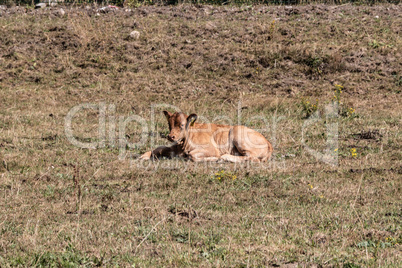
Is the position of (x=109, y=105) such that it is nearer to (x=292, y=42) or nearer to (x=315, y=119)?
(x=315, y=119)

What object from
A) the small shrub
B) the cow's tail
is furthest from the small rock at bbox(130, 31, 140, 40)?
the cow's tail

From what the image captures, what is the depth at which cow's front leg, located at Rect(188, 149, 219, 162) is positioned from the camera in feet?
34.6

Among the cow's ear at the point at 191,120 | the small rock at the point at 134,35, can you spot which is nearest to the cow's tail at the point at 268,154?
the cow's ear at the point at 191,120

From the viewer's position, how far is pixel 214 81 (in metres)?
18.1

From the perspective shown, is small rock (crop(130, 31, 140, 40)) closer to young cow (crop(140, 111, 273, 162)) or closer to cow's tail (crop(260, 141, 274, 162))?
young cow (crop(140, 111, 273, 162))

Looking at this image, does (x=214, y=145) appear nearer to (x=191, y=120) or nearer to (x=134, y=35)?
(x=191, y=120)

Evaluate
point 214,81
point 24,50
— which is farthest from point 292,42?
point 24,50

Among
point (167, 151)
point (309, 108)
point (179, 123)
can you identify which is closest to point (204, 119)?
point (309, 108)

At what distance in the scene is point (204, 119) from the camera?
1403 cm

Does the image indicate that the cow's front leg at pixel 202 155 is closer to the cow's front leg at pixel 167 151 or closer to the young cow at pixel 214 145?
the young cow at pixel 214 145

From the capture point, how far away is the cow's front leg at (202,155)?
1053 cm

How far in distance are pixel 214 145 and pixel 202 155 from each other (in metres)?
0.42

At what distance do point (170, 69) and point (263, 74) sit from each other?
11.0ft

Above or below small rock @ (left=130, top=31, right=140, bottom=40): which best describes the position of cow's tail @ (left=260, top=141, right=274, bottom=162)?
below
